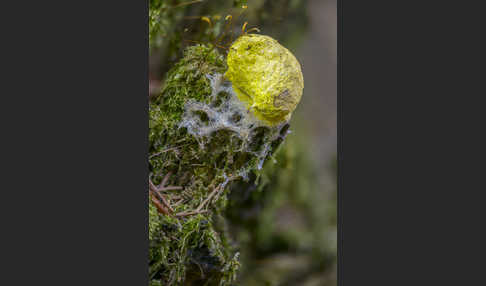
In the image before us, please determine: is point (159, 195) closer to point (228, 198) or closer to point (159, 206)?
point (159, 206)

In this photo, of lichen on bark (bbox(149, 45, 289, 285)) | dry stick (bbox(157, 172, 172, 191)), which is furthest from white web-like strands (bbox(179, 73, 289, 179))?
dry stick (bbox(157, 172, 172, 191))

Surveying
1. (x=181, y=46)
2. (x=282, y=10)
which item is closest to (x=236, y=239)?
(x=181, y=46)

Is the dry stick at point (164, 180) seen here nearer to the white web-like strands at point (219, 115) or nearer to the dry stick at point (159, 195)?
the dry stick at point (159, 195)

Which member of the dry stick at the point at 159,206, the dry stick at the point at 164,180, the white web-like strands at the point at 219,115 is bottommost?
the dry stick at the point at 159,206

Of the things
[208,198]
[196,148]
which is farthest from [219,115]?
[208,198]

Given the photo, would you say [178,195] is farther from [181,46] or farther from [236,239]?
[181,46]

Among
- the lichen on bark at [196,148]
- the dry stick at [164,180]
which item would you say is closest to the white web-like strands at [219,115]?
the lichen on bark at [196,148]
